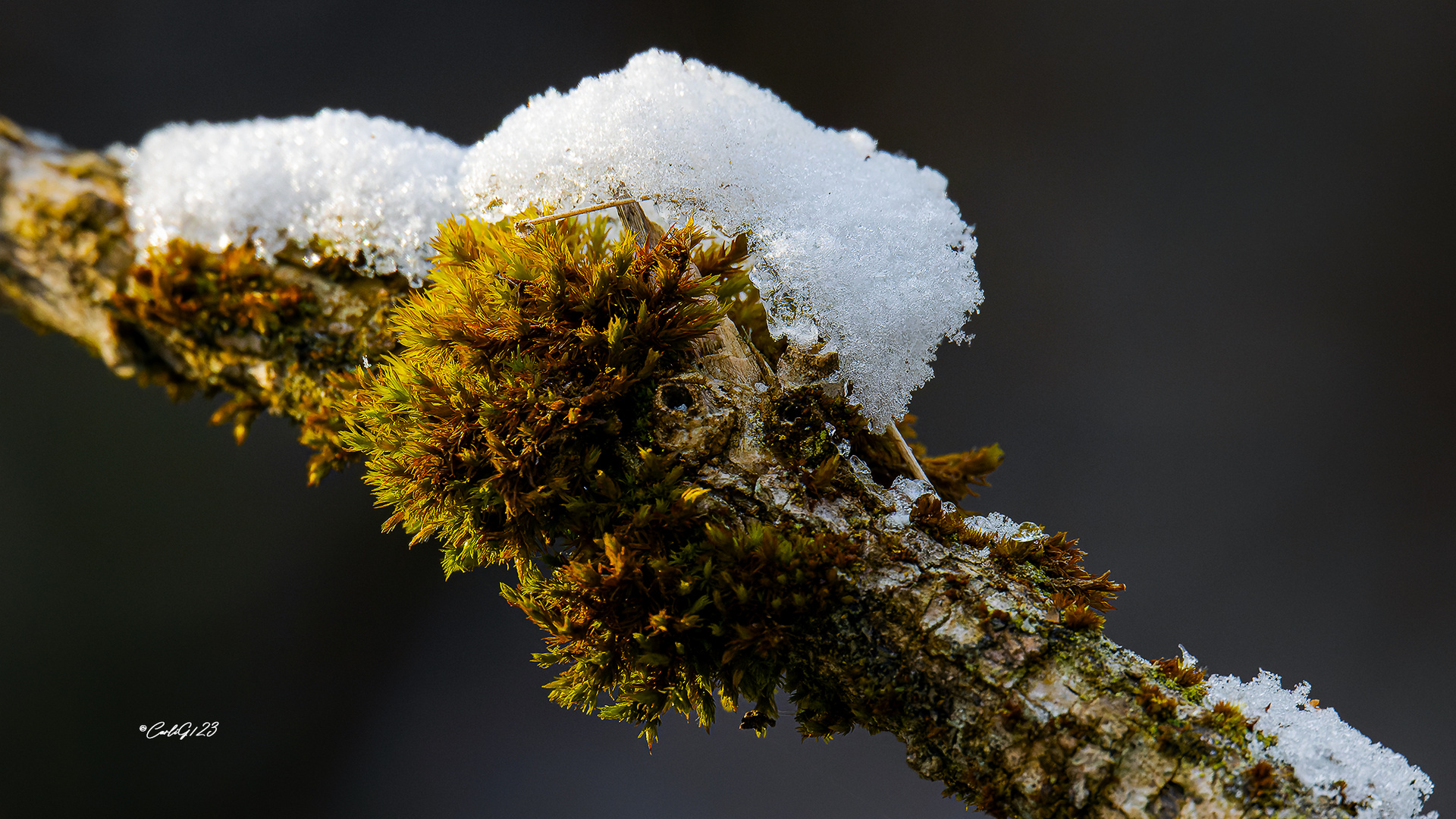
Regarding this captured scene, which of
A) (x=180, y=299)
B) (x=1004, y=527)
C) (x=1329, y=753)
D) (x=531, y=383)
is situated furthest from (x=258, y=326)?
(x=1329, y=753)

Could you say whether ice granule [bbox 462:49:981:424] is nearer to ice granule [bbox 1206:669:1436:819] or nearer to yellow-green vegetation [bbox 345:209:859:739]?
yellow-green vegetation [bbox 345:209:859:739]

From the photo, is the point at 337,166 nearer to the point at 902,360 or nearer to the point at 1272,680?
the point at 902,360

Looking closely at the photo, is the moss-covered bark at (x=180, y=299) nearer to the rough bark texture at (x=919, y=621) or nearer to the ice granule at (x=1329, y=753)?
the rough bark texture at (x=919, y=621)

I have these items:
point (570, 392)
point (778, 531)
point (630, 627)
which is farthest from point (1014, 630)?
point (570, 392)

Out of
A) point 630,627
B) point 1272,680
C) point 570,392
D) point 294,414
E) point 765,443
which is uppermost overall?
point 1272,680

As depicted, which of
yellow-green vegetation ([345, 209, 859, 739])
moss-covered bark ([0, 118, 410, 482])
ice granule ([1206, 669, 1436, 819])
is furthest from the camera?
moss-covered bark ([0, 118, 410, 482])

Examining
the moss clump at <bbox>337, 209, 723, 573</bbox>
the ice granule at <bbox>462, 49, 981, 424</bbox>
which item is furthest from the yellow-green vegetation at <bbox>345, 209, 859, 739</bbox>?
the ice granule at <bbox>462, 49, 981, 424</bbox>
